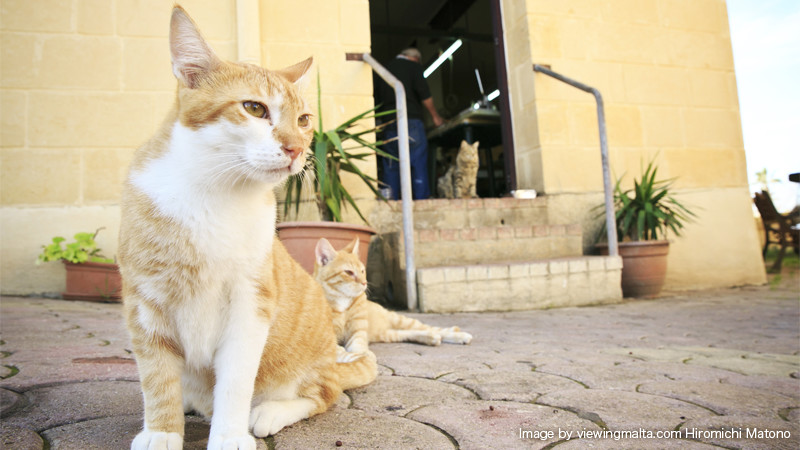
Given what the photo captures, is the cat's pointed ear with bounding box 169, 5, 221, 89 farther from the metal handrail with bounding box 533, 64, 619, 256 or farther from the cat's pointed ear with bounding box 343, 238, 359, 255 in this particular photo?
the metal handrail with bounding box 533, 64, 619, 256

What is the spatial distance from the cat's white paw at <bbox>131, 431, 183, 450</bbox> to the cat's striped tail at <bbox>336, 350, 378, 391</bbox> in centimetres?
56

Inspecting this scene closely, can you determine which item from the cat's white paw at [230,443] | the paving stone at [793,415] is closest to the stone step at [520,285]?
the paving stone at [793,415]

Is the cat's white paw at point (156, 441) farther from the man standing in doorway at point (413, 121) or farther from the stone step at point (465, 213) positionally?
the man standing in doorway at point (413, 121)

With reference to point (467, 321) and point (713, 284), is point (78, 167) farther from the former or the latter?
point (713, 284)

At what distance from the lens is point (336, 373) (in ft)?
4.82

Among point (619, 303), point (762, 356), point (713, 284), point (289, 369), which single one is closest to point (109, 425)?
point (289, 369)

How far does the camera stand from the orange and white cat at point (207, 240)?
42.8 inches

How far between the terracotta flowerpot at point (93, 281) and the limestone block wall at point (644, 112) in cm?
408

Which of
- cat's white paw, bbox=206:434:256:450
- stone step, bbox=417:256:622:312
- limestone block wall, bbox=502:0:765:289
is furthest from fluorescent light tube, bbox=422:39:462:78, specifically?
cat's white paw, bbox=206:434:256:450

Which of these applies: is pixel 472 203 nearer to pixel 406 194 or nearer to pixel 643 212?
pixel 406 194

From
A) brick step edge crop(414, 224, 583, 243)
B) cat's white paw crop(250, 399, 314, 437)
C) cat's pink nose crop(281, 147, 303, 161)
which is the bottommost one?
cat's white paw crop(250, 399, 314, 437)

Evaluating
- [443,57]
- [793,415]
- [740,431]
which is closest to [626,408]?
[740,431]

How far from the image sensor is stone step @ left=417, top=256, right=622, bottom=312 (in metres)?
3.83

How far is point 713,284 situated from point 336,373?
5622 millimetres
